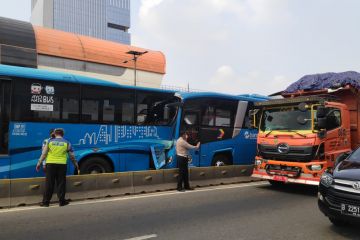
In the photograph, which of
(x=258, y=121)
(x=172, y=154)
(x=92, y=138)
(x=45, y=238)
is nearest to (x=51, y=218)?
(x=45, y=238)

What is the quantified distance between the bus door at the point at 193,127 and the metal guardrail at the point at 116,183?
923 millimetres

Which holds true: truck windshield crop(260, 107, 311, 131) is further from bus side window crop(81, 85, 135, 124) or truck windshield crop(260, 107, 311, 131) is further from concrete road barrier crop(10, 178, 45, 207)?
concrete road barrier crop(10, 178, 45, 207)

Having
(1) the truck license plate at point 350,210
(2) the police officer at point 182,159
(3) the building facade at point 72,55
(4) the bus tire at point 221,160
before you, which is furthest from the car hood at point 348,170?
(3) the building facade at point 72,55

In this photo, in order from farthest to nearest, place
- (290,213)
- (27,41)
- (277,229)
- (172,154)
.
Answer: (27,41)
(172,154)
(290,213)
(277,229)

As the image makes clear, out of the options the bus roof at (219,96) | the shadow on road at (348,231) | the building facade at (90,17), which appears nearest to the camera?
the shadow on road at (348,231)

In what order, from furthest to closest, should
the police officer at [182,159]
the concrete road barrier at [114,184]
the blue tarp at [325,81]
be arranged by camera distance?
the blue tarp at [325,81], the police officer at [182,159], the concrete road barrier at [114,184]

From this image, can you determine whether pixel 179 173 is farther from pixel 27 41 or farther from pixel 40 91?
pixel 27 41

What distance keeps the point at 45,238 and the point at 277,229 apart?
3.90 metres

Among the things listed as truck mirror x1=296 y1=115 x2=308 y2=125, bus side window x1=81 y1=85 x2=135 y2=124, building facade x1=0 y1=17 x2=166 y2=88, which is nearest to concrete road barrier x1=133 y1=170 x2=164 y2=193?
bus side window x1=81 y1=85 x2=135 y2=124

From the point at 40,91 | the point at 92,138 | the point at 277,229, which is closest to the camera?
the point at 277,229

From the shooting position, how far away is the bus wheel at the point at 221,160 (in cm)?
1404

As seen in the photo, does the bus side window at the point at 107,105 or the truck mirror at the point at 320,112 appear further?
the bus side window at the point at 107,105

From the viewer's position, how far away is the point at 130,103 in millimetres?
12062

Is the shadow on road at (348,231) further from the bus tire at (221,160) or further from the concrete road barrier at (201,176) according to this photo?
the bus tire at (221,160)
